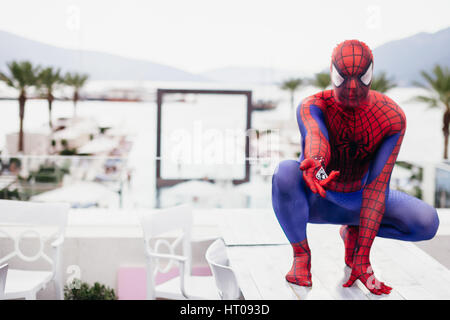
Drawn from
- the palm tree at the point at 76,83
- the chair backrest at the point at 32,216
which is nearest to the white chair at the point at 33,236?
the chair backrest at the point at 32,216

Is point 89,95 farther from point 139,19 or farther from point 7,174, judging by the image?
point 7,174

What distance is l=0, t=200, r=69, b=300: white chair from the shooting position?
2.59m

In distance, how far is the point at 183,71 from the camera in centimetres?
1720

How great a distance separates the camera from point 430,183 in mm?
4895

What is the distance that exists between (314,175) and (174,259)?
1.14m

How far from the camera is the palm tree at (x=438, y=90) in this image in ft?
41.9

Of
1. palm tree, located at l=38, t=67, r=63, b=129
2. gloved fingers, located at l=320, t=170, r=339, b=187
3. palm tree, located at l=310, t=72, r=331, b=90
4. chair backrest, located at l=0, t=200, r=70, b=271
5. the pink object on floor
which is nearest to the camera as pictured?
gloved fingers, located at l=320, t=170, r=339, b=187

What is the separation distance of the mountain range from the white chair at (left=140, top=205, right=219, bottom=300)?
650cm

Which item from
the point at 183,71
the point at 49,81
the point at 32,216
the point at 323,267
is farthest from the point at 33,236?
the point at 183,71

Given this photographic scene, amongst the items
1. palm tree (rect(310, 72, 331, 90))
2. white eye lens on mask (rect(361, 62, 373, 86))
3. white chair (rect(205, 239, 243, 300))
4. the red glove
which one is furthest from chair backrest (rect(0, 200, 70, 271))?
palm tree (rect(310, 72, 331, 90))

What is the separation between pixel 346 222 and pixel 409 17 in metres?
14.3

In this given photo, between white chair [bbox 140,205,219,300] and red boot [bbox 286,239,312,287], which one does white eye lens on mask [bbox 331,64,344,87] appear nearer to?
red boot [bbox 286,239,312,287]

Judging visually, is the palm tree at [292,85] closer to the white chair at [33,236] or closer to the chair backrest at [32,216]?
the white chair at [33,236]
